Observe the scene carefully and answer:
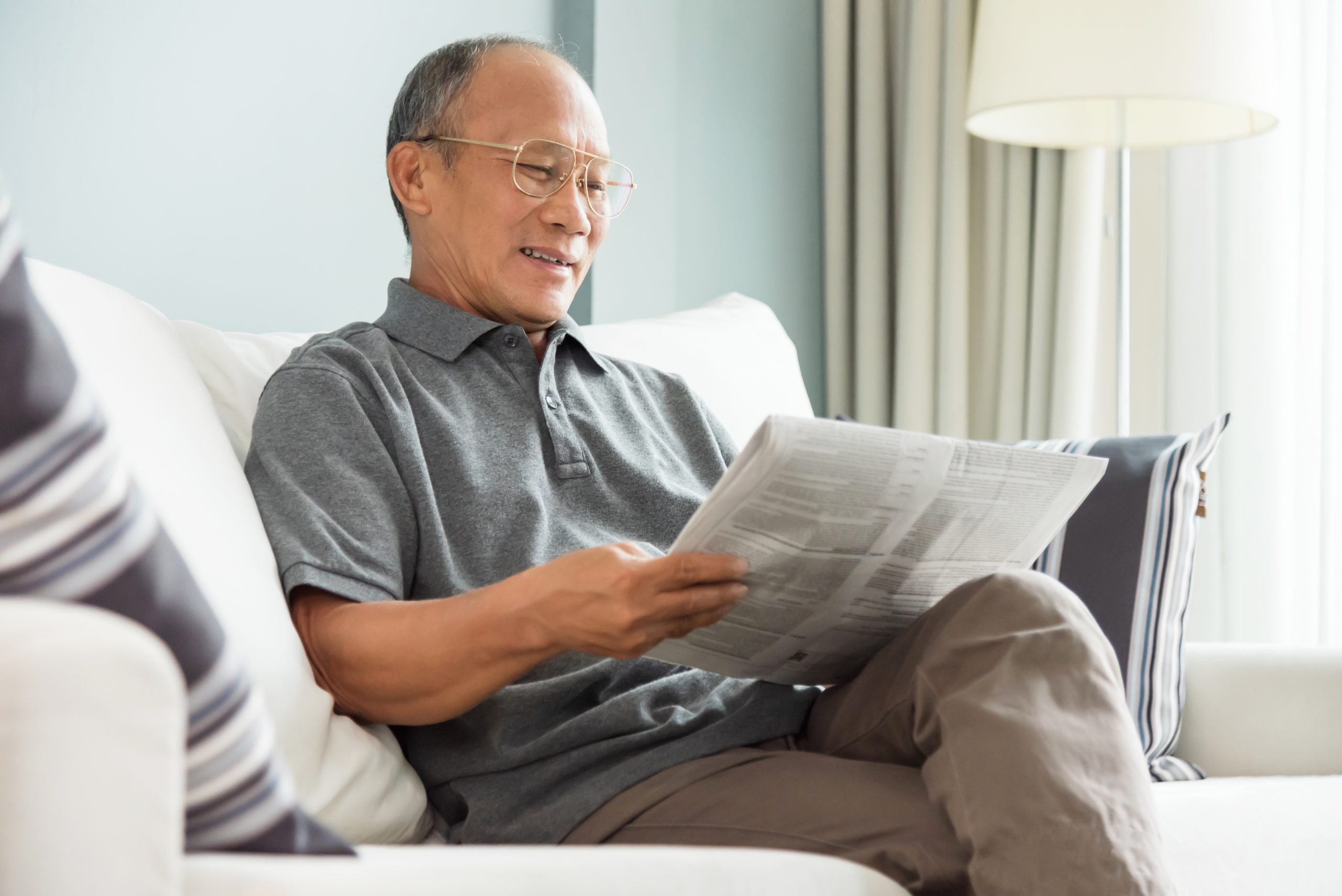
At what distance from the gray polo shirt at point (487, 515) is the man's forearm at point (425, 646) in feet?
0.11

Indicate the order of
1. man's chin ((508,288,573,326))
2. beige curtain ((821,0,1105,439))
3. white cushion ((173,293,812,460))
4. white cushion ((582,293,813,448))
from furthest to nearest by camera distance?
1. beige curtain ((821,0,1105,439))
2. white cushion ((582,293,813,448))
3. man's chin ((508,288,573,326))
4. white cushion ((173,293,812,460))

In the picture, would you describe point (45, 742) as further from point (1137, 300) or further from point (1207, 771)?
point (1137, 300)

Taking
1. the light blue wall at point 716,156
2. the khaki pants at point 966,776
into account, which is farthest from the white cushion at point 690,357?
the khaki pants at point 966,776

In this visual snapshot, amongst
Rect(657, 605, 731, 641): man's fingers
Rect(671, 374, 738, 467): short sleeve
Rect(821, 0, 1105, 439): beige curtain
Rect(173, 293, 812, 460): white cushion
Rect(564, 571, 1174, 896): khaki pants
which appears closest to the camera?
Rect(564, 571, 1174, 896): khaki pants

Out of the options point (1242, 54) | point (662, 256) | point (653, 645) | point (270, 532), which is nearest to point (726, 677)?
point (653, 645)

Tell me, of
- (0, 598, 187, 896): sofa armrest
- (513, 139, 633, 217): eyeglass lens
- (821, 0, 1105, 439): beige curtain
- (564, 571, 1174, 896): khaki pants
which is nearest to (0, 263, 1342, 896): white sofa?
(0, 598, 187, 896): sofa armrest

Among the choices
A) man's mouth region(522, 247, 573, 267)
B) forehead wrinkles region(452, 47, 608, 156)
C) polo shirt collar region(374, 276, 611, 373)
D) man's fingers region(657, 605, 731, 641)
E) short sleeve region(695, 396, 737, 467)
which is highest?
forehead wrinkles region(452, 47, 608, 156)

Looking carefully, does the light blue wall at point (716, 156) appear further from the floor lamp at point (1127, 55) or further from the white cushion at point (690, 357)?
the floor lamp at point (1127, 55)

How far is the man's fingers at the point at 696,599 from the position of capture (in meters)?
0.87

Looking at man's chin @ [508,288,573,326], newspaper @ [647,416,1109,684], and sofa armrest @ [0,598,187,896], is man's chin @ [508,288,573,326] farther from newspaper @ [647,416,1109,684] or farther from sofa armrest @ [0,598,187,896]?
sofa armrest @ [0,598,187,896]

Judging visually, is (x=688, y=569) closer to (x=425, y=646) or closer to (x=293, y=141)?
(x=425, y=646)

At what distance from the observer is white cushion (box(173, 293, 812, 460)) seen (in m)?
1.15

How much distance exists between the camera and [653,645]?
3.04ft

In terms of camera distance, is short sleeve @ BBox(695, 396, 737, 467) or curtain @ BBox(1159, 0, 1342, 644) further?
curtain @ BBox(1159, 0, 1342, 644)
